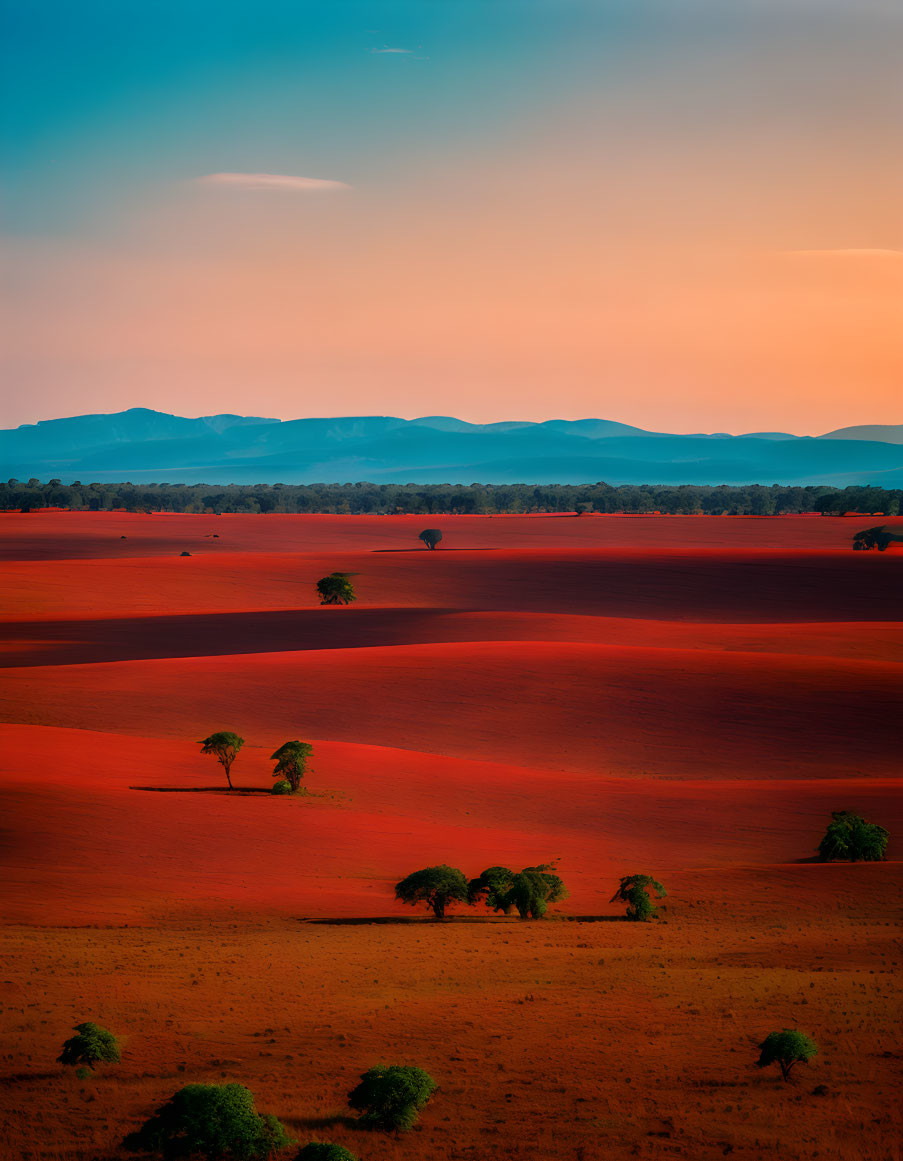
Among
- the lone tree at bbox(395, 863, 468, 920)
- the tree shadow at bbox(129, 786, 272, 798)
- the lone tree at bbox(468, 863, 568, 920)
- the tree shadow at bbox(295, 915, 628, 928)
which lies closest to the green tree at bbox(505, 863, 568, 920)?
the lone tree at bbox(468, 863, 568, 920)

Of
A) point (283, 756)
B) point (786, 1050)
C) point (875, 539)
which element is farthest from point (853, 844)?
point (875, 539)

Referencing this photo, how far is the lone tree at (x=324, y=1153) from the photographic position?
1061cm

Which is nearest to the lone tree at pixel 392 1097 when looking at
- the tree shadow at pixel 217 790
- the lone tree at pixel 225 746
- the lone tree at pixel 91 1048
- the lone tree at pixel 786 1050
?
the lone tree at pixel 91 1048

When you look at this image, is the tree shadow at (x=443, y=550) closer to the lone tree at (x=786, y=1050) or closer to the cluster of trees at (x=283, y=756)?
the cluster of trees at (x=283, y=756)

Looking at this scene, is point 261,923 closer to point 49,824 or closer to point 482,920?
point 482,920

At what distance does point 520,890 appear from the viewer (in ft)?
68.1

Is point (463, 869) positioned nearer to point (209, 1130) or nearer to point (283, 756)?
point (283, 756)

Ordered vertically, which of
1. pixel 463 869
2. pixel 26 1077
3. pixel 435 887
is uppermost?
pixel 26 1077

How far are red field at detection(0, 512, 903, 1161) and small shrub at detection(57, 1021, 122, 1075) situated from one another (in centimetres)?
24

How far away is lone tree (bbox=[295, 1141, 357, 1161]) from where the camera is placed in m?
10.6

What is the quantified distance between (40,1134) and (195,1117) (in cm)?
195

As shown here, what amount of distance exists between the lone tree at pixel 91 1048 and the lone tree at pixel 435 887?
810cm

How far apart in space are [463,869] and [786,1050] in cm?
1153

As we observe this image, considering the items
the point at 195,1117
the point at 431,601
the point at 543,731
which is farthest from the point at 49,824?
the point at 431,601
